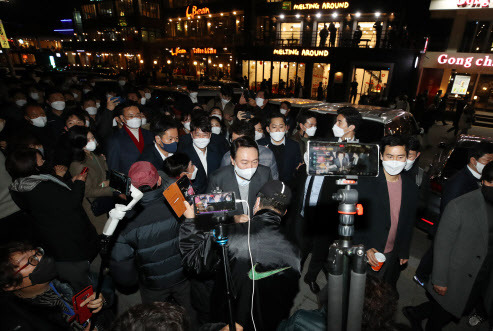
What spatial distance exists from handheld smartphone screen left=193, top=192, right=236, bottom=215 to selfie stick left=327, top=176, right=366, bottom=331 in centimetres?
68

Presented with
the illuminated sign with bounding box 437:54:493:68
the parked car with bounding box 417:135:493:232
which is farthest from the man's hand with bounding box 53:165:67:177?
the illuminated sign with bounding box 437:54:493:68

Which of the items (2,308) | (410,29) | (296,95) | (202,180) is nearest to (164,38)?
(296,95)

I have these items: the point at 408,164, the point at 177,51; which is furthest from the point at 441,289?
the point at 177,51

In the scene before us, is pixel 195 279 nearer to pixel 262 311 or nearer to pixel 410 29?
pixel 262 311

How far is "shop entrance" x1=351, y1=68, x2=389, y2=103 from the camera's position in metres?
18.3

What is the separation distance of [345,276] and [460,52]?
22.0 meters

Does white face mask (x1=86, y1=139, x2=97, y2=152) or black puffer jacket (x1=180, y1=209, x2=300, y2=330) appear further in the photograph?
white face mask (x1=86, y1=139, x2=97, y2=152)

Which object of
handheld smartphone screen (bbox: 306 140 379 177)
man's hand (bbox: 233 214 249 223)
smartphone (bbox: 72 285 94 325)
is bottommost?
smartphone (bbox: 72 285 94 325)

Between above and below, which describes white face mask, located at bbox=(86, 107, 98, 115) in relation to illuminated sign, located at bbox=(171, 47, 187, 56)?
below

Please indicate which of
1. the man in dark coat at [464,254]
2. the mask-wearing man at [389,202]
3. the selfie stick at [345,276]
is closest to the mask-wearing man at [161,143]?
the mask-wearing man at [389,202]

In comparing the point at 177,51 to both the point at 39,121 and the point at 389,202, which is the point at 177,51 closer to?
the point at 39,121

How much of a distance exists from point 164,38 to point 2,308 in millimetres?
41049

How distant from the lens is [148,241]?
229 centimetres

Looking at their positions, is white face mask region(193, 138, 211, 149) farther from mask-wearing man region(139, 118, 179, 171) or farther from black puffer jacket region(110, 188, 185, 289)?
black puffer jacket region(110, 188, 185, 289)
